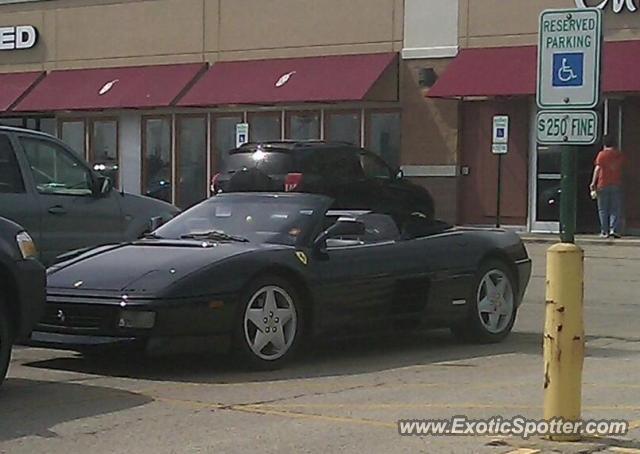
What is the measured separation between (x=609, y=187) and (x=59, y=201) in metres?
13.2

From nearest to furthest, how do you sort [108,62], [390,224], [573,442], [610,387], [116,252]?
[573,442], [610,387], [116,252], [390,224], [108,62]

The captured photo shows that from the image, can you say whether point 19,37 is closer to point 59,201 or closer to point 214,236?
point 59,201

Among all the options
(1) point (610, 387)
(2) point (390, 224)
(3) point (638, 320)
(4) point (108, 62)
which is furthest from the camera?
(4) point (108, 62)

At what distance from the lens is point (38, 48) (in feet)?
110

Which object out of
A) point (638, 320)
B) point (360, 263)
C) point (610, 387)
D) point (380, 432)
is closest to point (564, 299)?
point (380, 432)

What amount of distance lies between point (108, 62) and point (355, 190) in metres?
11.8

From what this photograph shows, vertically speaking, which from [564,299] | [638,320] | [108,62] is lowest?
[638,320]

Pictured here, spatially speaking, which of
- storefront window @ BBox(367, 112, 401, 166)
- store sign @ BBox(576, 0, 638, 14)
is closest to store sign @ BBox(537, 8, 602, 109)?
store sign @ BBox(576, 0, 638, 14)

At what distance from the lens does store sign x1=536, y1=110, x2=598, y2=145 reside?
7.16 metres

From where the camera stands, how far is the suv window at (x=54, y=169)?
1239 cm

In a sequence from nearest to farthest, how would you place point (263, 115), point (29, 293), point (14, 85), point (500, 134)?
1. point (29, 293)
2. point (500, 134)
3. point (263, 115)
4. point (14, 85)

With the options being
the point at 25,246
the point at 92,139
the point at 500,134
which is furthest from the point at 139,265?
the point at 92,139

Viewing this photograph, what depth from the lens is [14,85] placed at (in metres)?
33.6

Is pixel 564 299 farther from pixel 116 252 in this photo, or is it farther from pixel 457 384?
pixel 116 252
